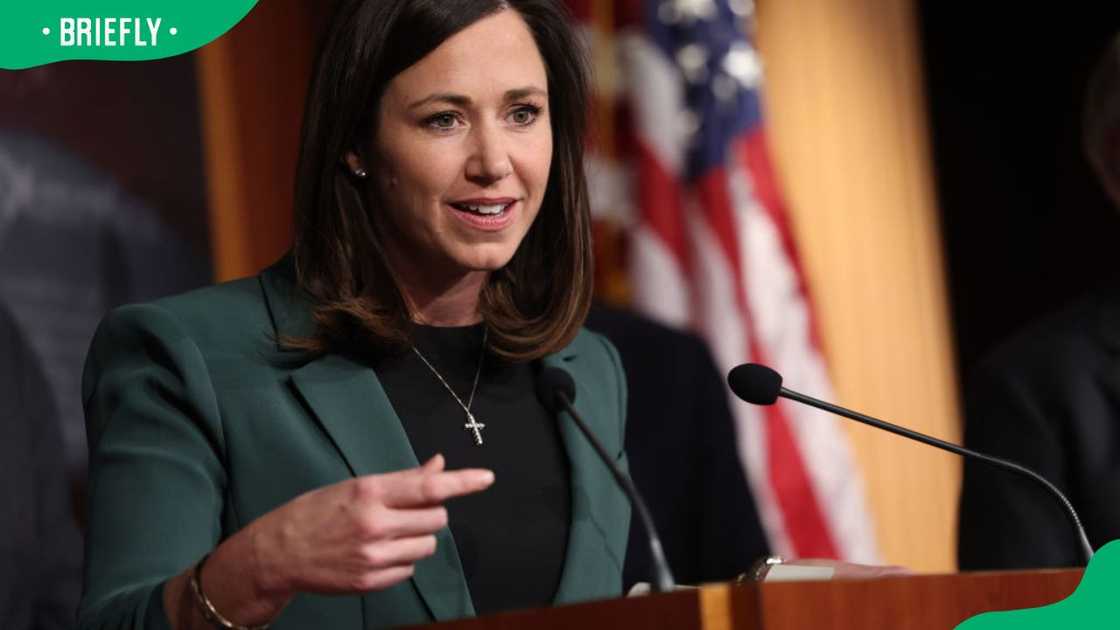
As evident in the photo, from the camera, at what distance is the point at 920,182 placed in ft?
17.3

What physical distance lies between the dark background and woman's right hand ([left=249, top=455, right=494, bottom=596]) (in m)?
3.94

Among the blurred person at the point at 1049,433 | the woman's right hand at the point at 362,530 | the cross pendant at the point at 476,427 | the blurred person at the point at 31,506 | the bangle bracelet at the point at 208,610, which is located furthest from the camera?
the blurred person at the point at 31,506

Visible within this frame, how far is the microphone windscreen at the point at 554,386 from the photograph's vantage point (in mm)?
2035

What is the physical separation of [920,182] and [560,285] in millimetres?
3163

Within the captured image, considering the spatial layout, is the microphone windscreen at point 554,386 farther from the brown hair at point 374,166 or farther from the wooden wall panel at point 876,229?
the wooden wall panel at point 876,229

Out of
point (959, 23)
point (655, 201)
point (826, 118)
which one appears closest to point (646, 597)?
point (655, 201)

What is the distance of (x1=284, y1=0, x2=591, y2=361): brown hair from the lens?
81.9 inches

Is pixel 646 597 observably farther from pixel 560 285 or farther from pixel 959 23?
pixel 959 23

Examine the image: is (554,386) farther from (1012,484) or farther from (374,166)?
(1012,484)

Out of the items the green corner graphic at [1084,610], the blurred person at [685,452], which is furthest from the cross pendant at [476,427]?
the blurred person at [685,452]

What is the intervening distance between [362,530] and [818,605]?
0.42 meters

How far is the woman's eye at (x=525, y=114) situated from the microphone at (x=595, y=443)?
329 mm

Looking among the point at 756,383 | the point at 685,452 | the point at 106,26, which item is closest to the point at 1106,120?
the point at 685,452

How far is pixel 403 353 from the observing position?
216cm
